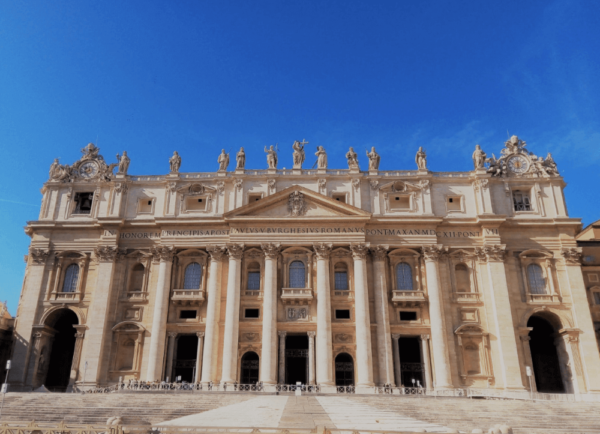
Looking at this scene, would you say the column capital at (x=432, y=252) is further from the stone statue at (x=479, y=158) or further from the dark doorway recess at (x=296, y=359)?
the dark doorway recess at (x=296, y=359)

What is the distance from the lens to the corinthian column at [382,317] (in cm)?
3922

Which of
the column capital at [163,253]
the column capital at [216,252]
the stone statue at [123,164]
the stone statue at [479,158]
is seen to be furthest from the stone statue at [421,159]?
the stone statue at [123,164]

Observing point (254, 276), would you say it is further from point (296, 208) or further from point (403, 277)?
point (403, 277)

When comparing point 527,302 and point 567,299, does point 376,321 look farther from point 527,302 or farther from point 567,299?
point 567,299

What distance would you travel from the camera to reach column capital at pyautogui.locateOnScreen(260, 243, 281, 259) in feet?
138

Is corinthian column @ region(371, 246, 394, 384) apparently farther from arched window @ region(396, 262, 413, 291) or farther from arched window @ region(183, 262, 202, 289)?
arched window @ region(183, 262, 202, 289)

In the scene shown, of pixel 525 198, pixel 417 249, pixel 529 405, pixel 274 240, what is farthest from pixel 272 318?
pixel 525 198

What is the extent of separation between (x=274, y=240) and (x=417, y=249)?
12399 mm

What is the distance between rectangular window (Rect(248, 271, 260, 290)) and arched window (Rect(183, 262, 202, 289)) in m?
4.41

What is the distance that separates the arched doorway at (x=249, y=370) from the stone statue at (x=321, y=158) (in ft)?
58.4

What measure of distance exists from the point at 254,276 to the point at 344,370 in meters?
10.9

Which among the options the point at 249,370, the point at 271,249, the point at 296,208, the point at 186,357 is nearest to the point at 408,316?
the point at 271,249

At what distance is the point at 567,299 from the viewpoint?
41125 mm

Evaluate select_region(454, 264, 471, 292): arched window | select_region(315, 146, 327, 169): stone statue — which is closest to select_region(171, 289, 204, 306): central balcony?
select_region(315, 146, 327, 169): stone statue
